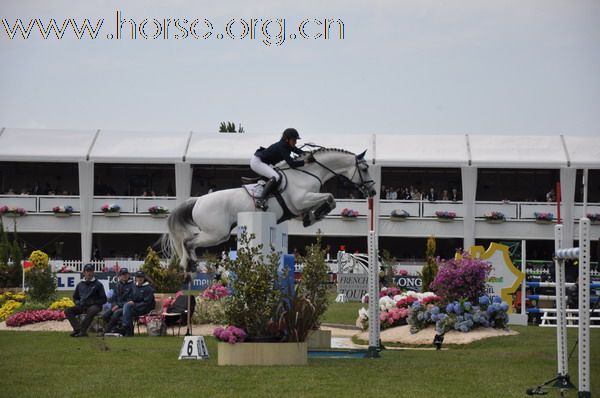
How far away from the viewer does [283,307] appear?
14.1m

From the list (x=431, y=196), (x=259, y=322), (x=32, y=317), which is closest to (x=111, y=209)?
(x=431, y=196)

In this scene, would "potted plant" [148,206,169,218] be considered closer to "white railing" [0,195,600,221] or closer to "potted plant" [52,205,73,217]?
"white railing" [0,195,600,221]

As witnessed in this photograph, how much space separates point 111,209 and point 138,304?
95.6 ft

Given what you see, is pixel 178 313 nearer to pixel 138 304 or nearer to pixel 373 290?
pixel 138 304

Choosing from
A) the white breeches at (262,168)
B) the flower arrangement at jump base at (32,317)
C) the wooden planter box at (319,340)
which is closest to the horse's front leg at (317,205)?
the white breeches at (262,168)

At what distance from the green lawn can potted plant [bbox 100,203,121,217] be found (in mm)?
32252

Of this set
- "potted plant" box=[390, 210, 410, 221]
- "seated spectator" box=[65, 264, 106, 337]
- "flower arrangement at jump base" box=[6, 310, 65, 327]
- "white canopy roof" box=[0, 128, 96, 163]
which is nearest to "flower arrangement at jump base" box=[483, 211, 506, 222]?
"potted plant" box=[390, 210, 410, 221]

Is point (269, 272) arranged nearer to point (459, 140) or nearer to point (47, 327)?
point (47, 327)

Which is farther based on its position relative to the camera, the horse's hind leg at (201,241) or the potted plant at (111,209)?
the potted plant at (111,209)

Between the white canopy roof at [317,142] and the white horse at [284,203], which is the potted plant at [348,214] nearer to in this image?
the white canopy roof at [317,142]

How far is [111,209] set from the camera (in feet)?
162

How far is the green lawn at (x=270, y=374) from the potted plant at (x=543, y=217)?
31.8 m

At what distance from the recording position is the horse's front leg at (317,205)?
18.4m

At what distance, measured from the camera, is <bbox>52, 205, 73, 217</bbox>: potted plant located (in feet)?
162
